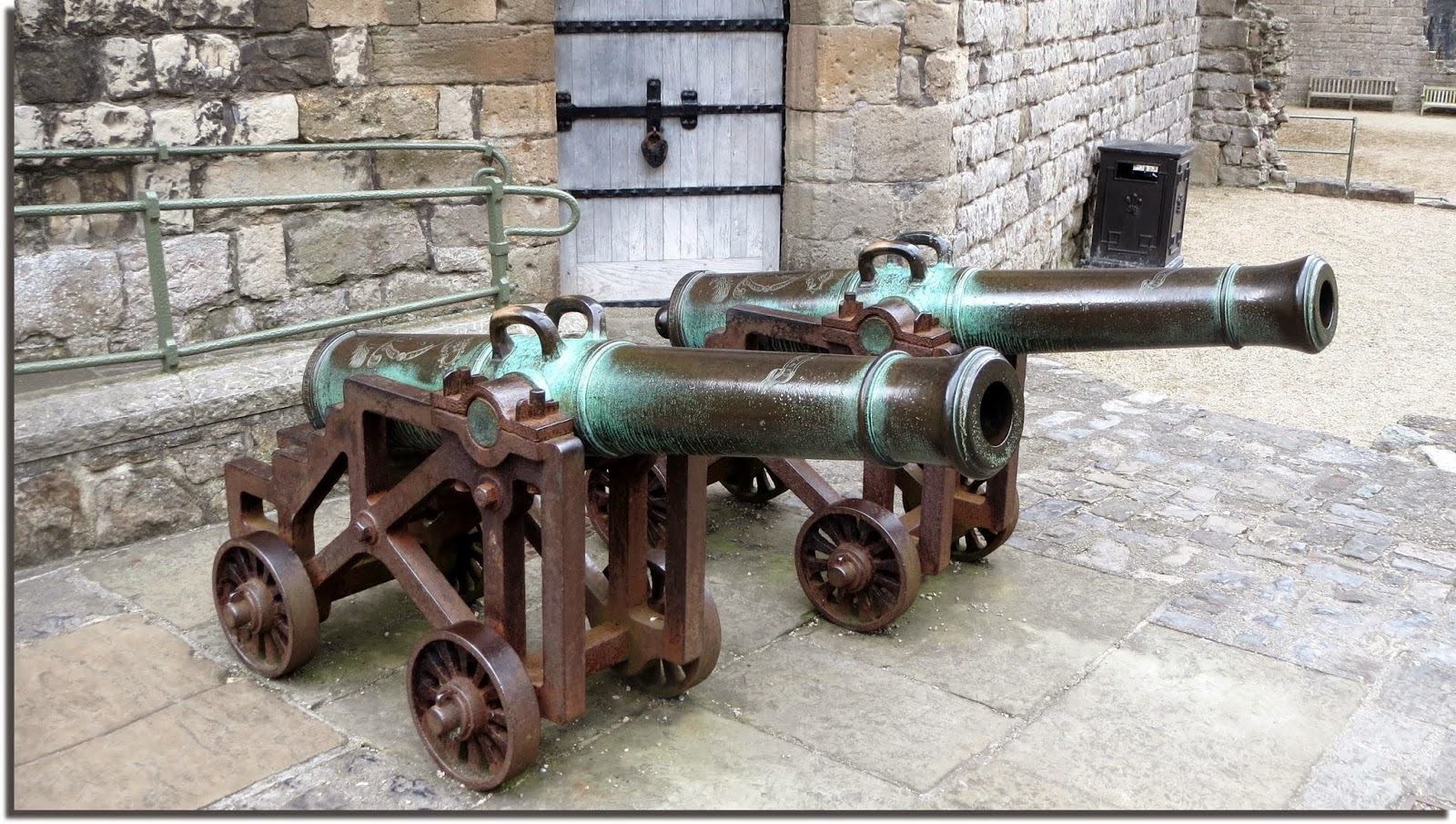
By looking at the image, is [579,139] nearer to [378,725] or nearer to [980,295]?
[980,295]

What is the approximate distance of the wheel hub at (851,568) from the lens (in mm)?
4008

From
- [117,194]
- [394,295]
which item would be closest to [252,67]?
[117,194]

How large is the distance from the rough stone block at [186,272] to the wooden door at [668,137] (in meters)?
1.83

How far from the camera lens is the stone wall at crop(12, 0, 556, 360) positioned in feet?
17.3

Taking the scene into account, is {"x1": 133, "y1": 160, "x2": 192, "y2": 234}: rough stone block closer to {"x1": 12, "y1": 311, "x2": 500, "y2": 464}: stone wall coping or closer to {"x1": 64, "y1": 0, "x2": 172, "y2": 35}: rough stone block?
{"x1": 64, "y1": 0, "x2": 172, "y2": 35}: rough stone block

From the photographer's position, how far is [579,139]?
694 centimetres

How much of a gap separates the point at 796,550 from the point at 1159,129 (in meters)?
11.4

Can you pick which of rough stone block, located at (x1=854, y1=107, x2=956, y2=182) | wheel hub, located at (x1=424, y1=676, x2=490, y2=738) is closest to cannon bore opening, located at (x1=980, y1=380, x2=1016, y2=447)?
wheel hub, located at (x1=424, y1=676, x2=490, y2=738)

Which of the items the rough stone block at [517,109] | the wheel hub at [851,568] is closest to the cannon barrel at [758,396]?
the wheel hub at [851,568]

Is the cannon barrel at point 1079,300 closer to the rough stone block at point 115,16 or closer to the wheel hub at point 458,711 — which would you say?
the wheel hub at point 458,711

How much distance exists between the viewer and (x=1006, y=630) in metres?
4.07

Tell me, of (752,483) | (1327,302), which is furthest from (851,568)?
(1327,302)

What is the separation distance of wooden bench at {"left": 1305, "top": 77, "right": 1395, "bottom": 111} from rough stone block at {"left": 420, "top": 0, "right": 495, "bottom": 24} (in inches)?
945

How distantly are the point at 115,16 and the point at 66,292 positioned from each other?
1060 millimetres
